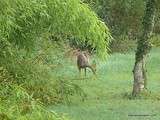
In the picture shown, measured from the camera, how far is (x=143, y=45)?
1380cm

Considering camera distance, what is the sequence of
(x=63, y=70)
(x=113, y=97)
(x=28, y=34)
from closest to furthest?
(x=28, y=34)
(x=113, y=97)
(x=63, y=70)

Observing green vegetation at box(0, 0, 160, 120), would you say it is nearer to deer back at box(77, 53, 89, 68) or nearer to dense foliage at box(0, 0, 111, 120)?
dense foliage at box(0, 0, 111, 120)

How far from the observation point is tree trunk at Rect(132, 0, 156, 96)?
13617 mm

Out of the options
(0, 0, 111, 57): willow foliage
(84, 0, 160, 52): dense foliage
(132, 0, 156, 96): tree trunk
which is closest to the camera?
(0, 0, 111, 57): willow foliage

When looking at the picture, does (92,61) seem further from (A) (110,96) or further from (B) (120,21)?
(B) (120,21)

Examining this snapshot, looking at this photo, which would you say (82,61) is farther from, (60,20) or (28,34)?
(60,20)

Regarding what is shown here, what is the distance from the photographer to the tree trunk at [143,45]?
13.6 meters

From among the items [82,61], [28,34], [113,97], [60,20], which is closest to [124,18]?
[82,61]

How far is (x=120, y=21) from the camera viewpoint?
27703 mm

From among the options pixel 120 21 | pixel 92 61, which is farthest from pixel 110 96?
pixel 120 21

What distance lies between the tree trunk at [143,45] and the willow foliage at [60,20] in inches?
308

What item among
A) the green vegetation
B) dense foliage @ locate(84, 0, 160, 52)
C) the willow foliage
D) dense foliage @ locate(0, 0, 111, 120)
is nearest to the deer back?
the green vegetation

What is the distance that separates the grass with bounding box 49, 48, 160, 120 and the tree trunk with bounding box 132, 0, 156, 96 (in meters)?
0.33

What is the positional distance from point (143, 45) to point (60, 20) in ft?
27.2
